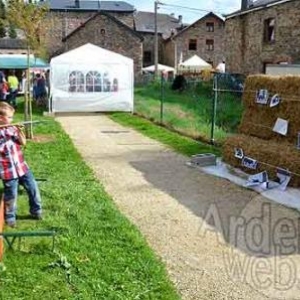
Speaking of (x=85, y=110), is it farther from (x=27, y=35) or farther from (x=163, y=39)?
(x=163, y=39)

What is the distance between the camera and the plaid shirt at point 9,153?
18.0 feet

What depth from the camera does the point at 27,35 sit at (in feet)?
41.4

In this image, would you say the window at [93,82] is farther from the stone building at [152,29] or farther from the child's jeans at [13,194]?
the stone building at [152,29]

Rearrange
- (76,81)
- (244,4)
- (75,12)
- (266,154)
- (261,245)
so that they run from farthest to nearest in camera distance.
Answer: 1. (75,12)
2. (244,4)
3. (76,81)
4. (266,154)
5. (261,245)

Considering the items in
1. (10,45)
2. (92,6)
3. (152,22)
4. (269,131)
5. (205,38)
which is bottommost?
(269,131)

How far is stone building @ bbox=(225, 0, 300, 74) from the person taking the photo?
2517cm

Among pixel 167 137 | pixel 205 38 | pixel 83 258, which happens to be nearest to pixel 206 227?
pixel 83 258

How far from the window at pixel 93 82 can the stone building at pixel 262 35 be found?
10.3m

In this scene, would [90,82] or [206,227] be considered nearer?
[206,227]

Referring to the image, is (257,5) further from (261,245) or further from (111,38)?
(261,245)

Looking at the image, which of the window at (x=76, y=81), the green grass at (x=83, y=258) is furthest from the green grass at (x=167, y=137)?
the green grass at (x=83, y=258)

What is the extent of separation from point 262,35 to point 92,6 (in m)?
42.4

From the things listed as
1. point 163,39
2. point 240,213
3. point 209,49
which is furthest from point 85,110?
point 163,39

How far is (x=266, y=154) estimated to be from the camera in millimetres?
8086
